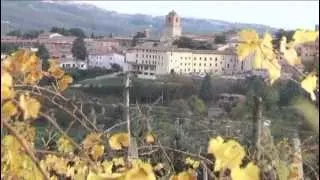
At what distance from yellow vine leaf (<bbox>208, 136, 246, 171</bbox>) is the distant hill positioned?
56.9 meters

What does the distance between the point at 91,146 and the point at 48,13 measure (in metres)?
74.1

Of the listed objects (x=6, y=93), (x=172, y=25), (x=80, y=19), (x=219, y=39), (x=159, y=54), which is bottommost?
(x=80, y=19)

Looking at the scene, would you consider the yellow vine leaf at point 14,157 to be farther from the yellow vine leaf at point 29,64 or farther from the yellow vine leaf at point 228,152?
the yellow vine leaf at point 228,152

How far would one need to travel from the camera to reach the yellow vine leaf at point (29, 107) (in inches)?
30.6

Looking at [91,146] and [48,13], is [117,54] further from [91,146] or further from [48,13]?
[48,13]

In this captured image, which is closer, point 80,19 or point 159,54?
point 159,54

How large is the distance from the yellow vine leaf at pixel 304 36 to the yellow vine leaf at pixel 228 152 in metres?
0.16

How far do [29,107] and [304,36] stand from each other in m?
0.36

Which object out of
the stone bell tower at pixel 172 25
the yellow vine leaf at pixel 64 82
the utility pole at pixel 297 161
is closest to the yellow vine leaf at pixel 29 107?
the yellow vine leaf at pixel 64 82

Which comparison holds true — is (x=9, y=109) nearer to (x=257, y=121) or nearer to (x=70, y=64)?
(x=257, y=121)

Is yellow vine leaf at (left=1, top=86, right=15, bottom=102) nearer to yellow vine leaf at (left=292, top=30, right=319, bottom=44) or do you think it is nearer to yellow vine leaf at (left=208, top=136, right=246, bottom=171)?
yellow vine leaf at (left=208, top=136, right=246, bottom=171)

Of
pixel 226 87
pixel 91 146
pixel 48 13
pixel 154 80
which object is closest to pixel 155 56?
pixel 154 80

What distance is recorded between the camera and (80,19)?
72562mm

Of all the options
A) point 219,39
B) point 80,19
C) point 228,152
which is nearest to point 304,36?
point 228,152
